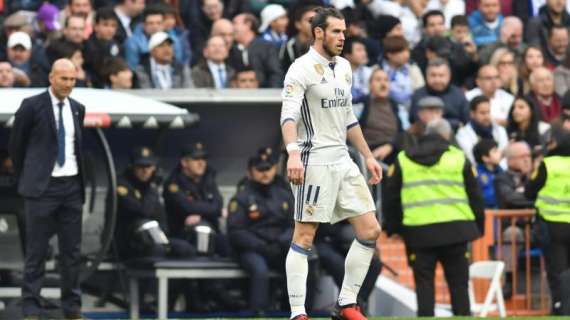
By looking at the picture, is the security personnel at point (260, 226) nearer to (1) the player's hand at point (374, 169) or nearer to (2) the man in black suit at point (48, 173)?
(2) the man in black suit at point (48, 173)

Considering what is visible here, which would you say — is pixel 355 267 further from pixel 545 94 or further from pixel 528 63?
pixel 528 63

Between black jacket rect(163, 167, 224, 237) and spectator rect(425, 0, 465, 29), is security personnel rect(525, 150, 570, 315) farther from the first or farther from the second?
spectator rect(425, 0, 465, 29)

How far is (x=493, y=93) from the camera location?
814 inches

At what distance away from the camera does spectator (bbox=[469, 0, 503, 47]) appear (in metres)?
22.5

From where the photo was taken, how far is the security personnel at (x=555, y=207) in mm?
15820

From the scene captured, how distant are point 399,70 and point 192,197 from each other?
11.8 feet

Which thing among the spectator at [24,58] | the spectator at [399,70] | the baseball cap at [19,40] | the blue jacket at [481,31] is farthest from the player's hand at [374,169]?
the blue jacket at [481,31]

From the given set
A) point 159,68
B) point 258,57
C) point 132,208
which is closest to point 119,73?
point 159,68

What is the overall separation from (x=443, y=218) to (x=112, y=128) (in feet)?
14.6

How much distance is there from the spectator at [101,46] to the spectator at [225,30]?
1.19 m

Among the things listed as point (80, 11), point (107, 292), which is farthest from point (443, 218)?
point (80, 11)

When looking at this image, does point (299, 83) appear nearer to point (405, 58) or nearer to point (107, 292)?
point (107, 292)

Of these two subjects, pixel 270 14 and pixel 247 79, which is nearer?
pixel 247 79

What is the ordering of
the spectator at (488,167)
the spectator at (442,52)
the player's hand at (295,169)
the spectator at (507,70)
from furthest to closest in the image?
the spectator at (507,70) → the spectator at (442,52) → the spectator at (488,167) → the player's hand at (295,169)
